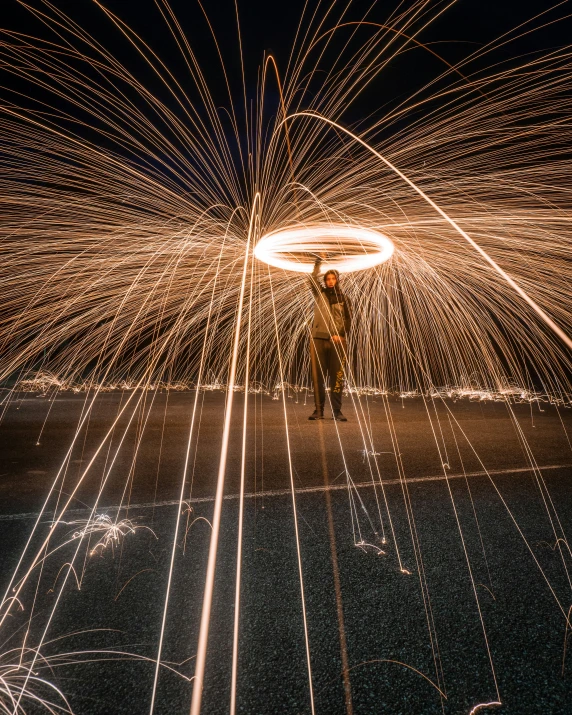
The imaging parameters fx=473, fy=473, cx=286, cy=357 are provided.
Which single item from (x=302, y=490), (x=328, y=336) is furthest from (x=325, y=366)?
(x=302, y=490)

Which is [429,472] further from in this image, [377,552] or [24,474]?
[24,474]

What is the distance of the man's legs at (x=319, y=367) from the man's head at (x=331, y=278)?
2.62ft

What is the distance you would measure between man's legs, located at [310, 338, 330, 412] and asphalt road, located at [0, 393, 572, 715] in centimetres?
245

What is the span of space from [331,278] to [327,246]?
0.52 meters

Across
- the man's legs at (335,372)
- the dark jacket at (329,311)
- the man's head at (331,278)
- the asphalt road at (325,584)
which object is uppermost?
the man's head at (331,278)

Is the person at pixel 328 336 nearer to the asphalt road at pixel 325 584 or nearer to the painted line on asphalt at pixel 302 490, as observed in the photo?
the asphalt road at pixel 325 584

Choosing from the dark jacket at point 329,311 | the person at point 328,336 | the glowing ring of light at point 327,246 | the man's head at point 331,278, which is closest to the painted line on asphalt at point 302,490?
the glowing ring of light at point 327,246

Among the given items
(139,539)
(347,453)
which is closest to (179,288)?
(347,453)

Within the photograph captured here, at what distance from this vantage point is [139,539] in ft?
6.56

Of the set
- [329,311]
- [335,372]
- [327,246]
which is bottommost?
[335,372]

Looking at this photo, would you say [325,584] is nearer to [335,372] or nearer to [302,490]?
[302,490]

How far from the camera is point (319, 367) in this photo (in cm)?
628

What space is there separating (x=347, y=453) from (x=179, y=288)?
328 centimetres

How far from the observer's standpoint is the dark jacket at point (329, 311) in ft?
19.8
